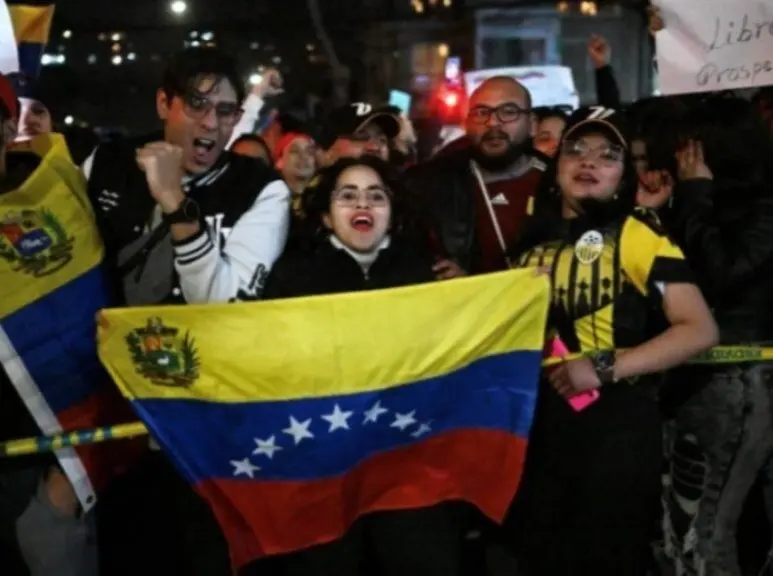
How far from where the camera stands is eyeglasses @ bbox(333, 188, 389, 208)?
374 cm

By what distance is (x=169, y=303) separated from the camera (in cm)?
349

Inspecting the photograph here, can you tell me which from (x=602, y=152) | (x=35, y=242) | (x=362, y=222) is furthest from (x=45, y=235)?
(x=602, y=152)

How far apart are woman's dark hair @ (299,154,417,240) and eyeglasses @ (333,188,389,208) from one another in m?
0.05

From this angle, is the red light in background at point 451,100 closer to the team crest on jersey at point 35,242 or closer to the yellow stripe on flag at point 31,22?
the yellow stripe on flag at point 31,22

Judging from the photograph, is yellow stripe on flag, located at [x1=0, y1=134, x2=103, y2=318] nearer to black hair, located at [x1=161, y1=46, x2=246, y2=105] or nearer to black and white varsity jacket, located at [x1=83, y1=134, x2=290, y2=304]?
black and white varsity jacket, located at [x1=83, y1=134, x2=290, y2=304]

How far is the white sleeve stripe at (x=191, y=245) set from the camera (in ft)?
10.4

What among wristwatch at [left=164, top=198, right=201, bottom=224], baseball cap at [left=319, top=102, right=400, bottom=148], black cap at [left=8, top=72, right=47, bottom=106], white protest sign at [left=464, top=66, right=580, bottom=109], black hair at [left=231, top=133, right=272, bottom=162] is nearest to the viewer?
wristwatch at [left=164, top=198, right=201, bottom=224]

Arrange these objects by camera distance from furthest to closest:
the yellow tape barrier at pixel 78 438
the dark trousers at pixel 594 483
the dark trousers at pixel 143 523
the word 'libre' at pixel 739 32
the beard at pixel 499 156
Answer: the beard at pixel 499 156 → the word 'libre' at pixel 739 32 → the dark trousers at pixel 143 523 → the dark trousers at pixel 594 483 → the yellow tape barrier at pixel 78 438

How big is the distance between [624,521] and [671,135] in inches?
61.2

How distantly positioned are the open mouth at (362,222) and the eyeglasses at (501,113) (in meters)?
1.41

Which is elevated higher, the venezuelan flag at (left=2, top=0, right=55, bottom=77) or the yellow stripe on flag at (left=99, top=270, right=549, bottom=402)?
the venezuelan flag at (left=2, top=0, right=55, bottom=77)

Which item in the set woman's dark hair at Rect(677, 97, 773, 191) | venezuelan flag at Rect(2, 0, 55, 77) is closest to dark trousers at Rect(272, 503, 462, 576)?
woman's dark hair at Rect(677, 97, 773, 191)

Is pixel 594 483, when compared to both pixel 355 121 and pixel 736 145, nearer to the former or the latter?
pixel 736 145

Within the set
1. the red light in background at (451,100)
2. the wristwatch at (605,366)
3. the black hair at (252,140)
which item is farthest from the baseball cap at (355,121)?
the red light in background at (451,100)
